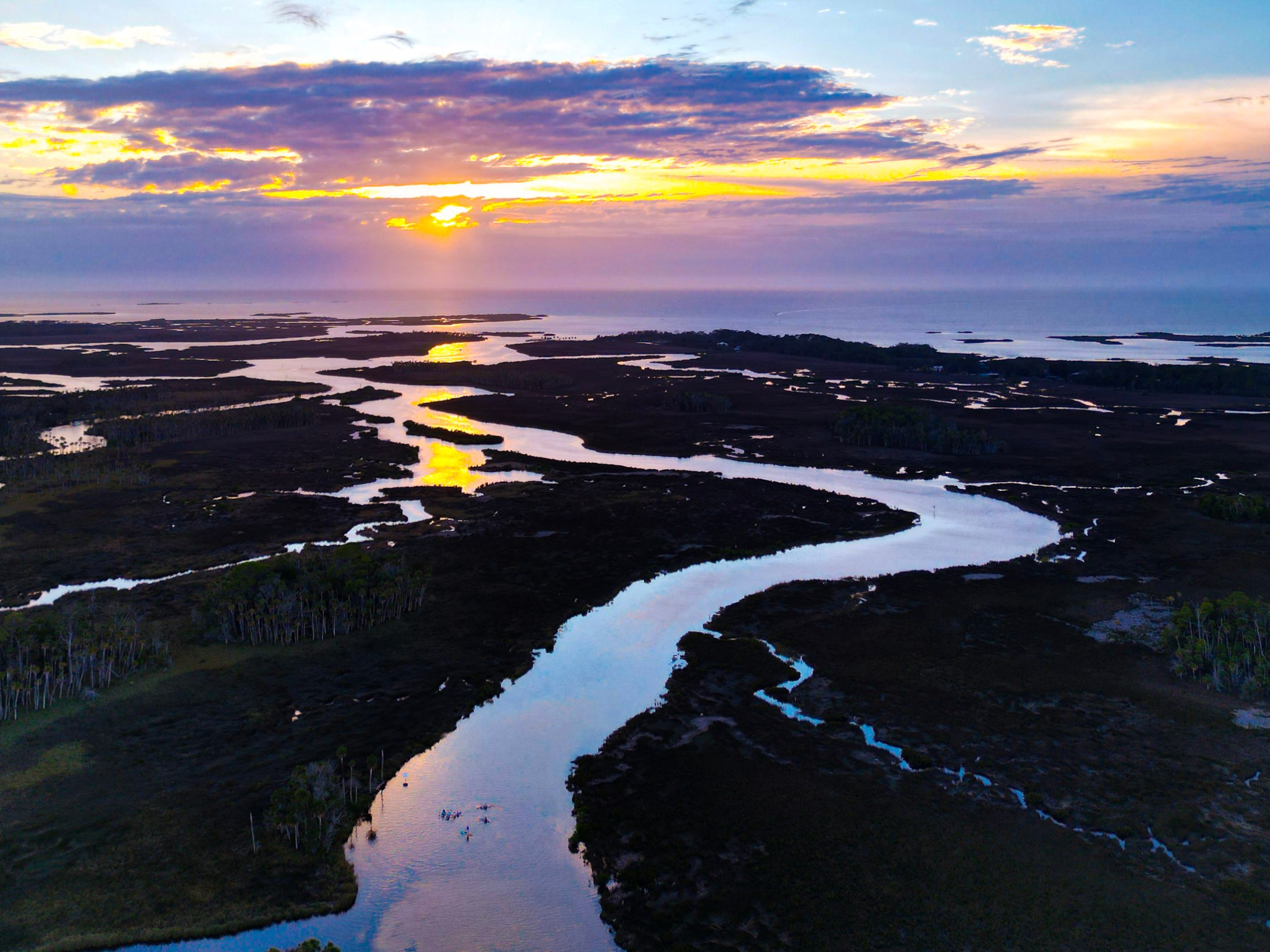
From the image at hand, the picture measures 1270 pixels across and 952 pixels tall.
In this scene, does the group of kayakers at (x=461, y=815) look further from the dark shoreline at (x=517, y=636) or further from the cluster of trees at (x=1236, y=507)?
the cluster of trees at (x=1236, y=507)

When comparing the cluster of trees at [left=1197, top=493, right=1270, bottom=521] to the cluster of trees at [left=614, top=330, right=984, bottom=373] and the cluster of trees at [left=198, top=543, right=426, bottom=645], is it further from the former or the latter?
the cluster of trees at [left=614, top=330, right=984, bottom=373]

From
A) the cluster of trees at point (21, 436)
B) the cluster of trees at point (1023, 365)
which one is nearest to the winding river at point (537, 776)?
the cluster of trees at point (21, 436)

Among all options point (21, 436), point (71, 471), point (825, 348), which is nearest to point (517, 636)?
point (71, 471)

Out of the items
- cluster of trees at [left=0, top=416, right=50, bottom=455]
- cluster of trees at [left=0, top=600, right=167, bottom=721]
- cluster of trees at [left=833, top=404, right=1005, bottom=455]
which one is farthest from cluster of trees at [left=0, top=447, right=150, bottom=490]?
cluster of trees at [left=833, top=404, right=1005, bottom=455]

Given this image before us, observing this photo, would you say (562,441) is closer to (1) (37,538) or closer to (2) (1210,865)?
(1) (37,538)

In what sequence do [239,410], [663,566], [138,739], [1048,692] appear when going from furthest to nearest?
1. [239,410]
2. [663,566]
3. [1048,692]
4. [138,739]

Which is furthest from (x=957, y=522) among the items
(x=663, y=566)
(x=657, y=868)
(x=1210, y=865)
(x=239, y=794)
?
(x=239, y=794)

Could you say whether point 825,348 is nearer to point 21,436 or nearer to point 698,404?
point 698,404
